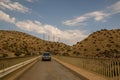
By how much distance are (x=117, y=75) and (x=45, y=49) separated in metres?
139

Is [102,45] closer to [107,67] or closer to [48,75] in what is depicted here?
[48,75]

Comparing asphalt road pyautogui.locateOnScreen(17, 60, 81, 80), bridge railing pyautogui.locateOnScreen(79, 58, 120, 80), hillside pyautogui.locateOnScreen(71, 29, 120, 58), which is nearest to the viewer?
bridge railing pyautogui.locateOnScreen(79, 58, 120, 80)

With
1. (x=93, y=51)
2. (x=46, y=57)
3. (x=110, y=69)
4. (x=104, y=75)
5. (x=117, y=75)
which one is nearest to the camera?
(x=117, y=75)

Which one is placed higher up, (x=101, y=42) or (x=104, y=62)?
(x=101, y=42)

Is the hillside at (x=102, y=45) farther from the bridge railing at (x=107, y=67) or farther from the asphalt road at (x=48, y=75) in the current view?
the bridge railing at (x=107, y=67)

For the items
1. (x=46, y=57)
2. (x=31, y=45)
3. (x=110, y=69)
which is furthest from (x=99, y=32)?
(x=110, y=69)

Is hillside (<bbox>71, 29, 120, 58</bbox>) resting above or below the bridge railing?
above

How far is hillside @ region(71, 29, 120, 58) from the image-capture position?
6731cm

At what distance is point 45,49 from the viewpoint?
493ft

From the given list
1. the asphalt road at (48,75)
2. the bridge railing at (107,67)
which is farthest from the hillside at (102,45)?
the bridge railing at (107,67)

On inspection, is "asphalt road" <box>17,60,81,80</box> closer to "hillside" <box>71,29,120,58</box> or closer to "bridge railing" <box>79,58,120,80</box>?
"bridge railing" <box>79,58,120,80</box>

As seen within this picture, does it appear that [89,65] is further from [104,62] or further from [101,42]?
[101,42]

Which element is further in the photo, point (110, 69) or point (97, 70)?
point (97, 70)

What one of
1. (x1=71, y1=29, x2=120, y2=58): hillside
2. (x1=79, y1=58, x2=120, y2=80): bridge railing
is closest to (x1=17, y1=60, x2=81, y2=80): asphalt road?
(x1=79, y1=58, x2=120, y2=80): bridge railing
